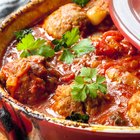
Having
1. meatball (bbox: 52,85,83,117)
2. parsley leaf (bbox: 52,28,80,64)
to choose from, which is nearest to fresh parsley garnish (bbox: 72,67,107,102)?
meatball (bbox: 52,85,83,117)

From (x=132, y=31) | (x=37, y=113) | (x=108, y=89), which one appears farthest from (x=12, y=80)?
(x=132, y=31)

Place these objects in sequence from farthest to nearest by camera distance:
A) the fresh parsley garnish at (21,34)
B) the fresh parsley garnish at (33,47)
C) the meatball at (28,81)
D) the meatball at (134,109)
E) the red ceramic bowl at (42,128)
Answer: the fresh parsley garnish at (21,34)
the fresh parsley garnish at (33,47)
the meatball at (28,81)
the meatball at (134,109)
the red ceramic bowl at (42,128)

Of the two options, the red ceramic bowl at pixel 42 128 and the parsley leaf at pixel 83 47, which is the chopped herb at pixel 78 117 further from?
the parsley leaf at pixel 83 47

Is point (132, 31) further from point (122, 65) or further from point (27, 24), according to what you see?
point (27, 24)

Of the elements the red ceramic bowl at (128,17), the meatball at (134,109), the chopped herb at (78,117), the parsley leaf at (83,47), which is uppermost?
the red ceramic bowl at (128,17)

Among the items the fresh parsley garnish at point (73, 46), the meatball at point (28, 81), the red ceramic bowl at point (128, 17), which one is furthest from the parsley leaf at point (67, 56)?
the red ceramic bowl at point (128, 17)

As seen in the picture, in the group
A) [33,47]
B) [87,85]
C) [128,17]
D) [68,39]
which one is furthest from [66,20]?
[87,85]
